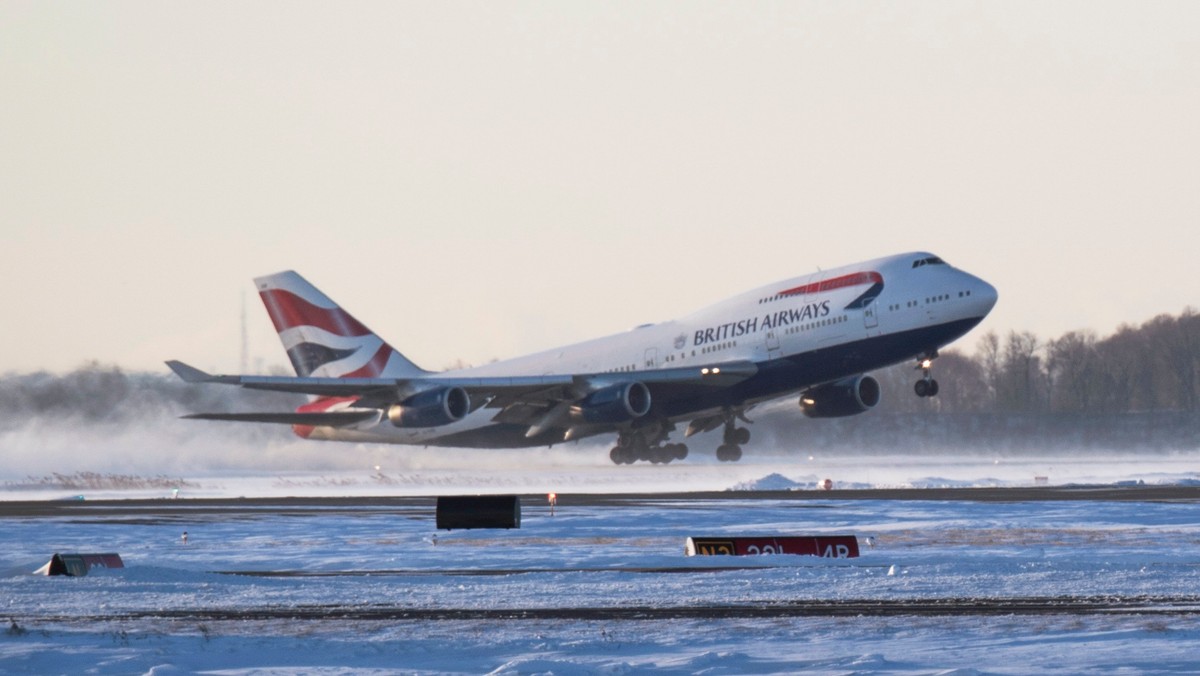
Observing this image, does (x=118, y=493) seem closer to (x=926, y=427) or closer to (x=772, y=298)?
(x=772, y=298)

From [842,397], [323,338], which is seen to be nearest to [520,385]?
[842,397]

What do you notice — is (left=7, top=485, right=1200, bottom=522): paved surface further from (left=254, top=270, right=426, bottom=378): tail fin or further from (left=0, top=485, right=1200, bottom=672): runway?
(left=254, top=270, right=426, bottom=378): tail fin

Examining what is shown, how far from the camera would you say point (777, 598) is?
2044 centimetres

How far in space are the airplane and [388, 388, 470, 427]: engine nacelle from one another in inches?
1.9

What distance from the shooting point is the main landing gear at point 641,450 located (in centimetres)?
5956

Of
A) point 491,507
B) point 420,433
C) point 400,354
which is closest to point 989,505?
point 491,507

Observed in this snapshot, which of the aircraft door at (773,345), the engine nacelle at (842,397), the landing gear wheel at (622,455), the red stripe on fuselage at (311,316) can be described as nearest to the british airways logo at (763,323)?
the aircraft door at (773,345)

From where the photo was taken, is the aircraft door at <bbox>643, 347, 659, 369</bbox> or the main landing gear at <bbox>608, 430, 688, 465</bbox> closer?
the aircraft door at <bbox>643, 347, 659, 369</bbox>

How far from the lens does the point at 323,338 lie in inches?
2532

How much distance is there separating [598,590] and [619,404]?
108ft

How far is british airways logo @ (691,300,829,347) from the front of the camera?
169 feet

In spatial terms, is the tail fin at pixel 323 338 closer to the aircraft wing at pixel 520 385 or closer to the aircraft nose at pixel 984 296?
the aircraft wing at pixel 520 385

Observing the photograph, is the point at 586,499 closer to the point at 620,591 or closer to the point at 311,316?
the point at 311,316

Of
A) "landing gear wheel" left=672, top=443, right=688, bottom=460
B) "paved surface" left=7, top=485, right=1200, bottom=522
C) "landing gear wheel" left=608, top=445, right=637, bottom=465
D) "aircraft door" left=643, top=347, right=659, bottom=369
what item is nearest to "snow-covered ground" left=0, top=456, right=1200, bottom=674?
"paved surface" left=7, top=485, right=1200, bottom=522
